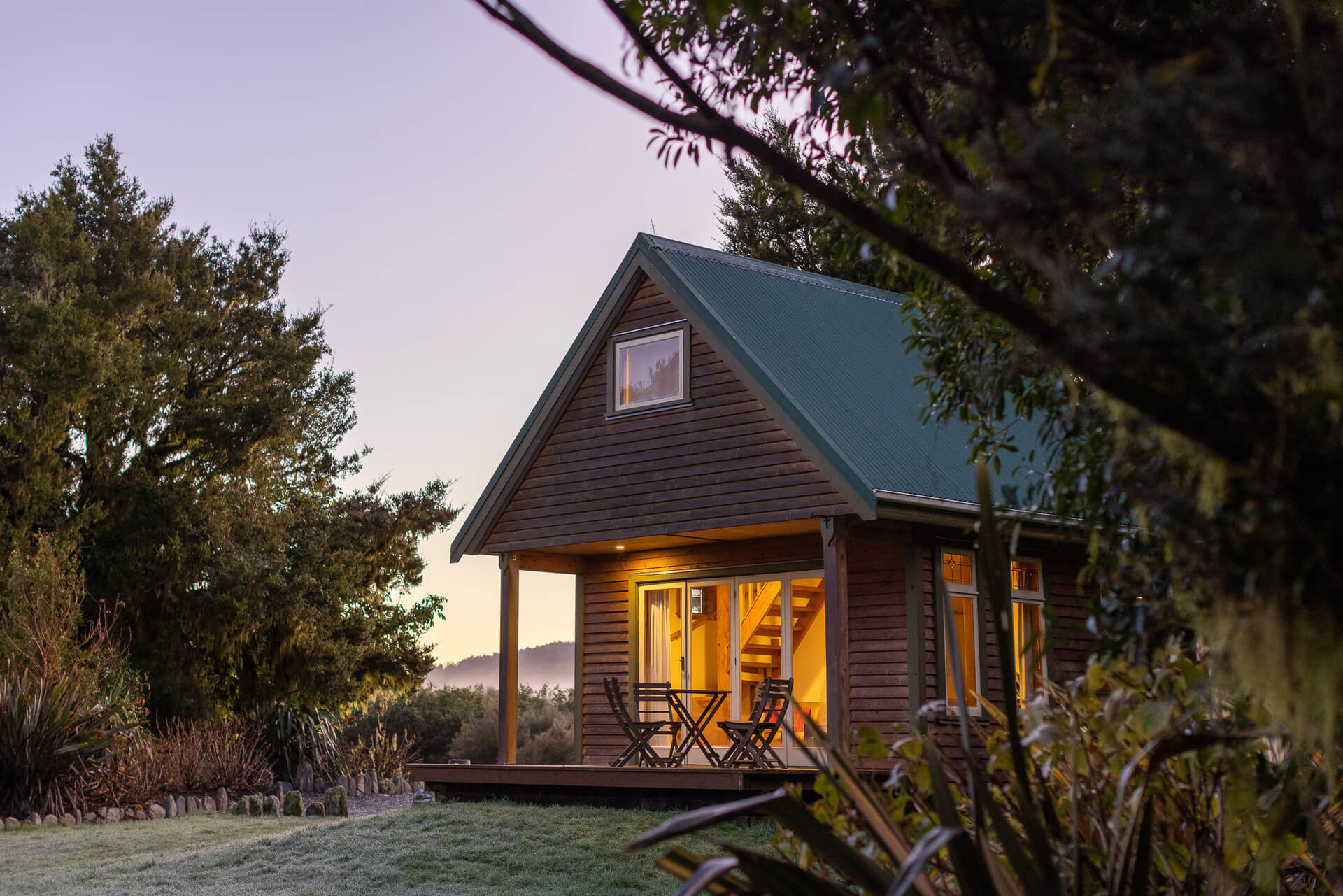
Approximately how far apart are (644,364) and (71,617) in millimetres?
7298

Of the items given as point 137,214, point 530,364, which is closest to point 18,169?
point 137,214

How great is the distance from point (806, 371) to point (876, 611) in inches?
99.9

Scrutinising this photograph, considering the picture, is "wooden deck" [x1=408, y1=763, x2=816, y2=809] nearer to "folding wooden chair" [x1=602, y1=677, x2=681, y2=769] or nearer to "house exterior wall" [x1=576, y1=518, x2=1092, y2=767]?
"folding wooden chair" [x1=602, y1=677, x2=681, y2=769]

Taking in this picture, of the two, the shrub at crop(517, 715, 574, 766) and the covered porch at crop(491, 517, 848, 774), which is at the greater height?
the covered porch at crop(491, 517, 848, 774)

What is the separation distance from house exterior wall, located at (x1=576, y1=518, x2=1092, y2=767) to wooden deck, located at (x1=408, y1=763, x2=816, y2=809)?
1.62m

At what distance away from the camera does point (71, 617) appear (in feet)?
49.2

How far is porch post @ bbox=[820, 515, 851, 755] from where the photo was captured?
11391mm

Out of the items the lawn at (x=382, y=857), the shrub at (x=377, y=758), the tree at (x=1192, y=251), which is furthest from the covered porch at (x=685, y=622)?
the tree at (x=1192, y=251)

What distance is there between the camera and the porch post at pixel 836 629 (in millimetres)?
11391

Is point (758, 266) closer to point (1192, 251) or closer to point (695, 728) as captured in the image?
point (695, 728)

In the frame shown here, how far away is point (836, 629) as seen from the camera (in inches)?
458

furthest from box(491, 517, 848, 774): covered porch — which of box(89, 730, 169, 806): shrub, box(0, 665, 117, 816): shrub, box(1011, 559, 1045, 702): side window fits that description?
box(0, 665, 117, 816): shrub

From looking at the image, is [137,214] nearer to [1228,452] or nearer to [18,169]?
[18,169]

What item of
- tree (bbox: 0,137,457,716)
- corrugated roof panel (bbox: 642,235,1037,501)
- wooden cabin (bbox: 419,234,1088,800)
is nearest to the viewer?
corrugated roof panel (bbox: 642,235,1037,501)
